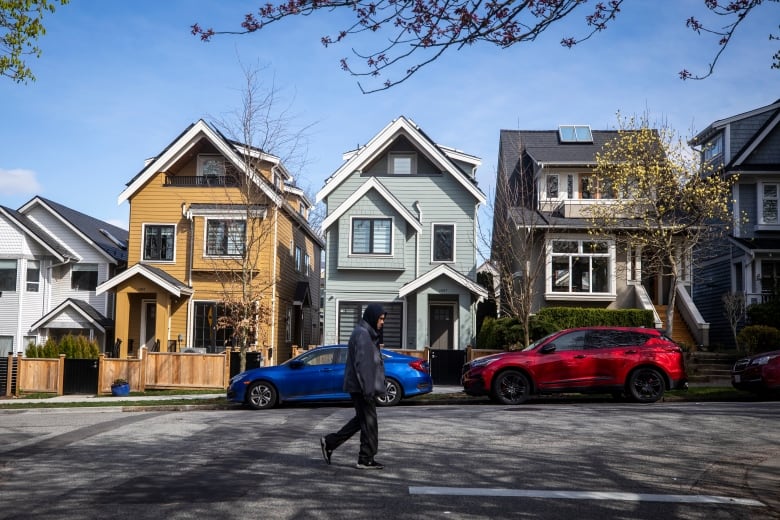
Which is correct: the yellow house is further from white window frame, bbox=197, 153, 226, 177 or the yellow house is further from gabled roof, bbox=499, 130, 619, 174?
gabled roof, bbox=499, 130, 619, 174

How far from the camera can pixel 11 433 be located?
13.3 m

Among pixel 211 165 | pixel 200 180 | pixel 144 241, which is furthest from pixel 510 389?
pixel 144 241

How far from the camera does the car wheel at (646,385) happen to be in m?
16.9

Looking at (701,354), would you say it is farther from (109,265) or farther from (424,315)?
(109,265)

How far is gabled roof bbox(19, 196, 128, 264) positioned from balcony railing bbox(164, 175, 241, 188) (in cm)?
601

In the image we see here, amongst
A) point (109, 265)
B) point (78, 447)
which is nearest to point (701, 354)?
point (78, 447)

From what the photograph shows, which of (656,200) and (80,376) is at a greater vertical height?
(656,200)

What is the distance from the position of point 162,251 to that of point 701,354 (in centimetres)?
1971

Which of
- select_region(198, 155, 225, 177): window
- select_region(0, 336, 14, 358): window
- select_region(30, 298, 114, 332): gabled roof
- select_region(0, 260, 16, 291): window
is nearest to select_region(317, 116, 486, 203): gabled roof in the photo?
select_region(198, 155, 225, 177): window

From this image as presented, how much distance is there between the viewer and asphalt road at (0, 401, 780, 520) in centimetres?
683

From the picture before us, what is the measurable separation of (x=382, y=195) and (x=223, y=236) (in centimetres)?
625

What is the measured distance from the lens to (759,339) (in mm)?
24312

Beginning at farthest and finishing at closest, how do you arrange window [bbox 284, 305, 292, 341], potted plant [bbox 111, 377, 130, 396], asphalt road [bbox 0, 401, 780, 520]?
window [bbox 284, 305, 292, 341]
potted plant [bbox 111, 377, 130, 396]
asphalt road [bbox 0, 401, 780, 520]

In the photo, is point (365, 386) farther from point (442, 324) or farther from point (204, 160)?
point (204, 160)
